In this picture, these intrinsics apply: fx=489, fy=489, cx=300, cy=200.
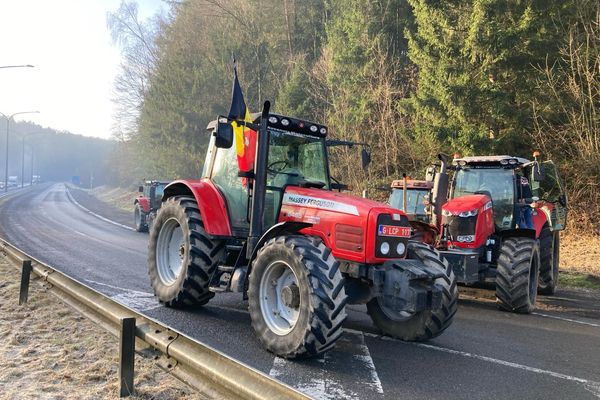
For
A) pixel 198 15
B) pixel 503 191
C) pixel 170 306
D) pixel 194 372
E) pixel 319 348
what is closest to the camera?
pixel 194 372

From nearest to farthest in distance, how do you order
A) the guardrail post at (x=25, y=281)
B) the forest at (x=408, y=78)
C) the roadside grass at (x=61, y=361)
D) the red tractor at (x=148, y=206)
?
1. the roadside grass at (x=61, y=361)
2. the guardrail post at (x=25, y=281)
3. the forest at (x=408, y=78)
4. the red tractor at (x=148, y=206)

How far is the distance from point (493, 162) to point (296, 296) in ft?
19.2

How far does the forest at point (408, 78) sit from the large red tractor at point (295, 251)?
37.9 feet

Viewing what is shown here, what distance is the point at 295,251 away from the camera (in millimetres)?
4582

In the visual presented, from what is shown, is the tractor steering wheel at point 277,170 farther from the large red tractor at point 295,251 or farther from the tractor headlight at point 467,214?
the tractor headlight at point 467,214

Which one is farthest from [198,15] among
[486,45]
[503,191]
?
[503,191]

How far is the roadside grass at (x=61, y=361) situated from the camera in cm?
380

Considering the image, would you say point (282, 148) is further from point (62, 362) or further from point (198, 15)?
point (198, 15)

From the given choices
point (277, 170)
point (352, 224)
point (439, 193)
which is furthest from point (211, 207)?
point (439, 193)

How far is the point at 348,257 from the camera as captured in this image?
16.3ft

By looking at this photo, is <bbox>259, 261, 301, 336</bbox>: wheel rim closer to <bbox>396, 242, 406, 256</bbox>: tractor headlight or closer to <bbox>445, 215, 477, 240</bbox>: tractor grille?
<bbox>396, 242, 406, 256</bbox>: tractor headlight

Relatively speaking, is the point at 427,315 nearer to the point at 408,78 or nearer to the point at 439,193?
the point at 439,193

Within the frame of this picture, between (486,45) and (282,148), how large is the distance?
1232cm

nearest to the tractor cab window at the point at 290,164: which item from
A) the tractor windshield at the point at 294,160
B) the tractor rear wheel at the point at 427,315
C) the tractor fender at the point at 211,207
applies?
the tractor windshield at the point at 294,160
